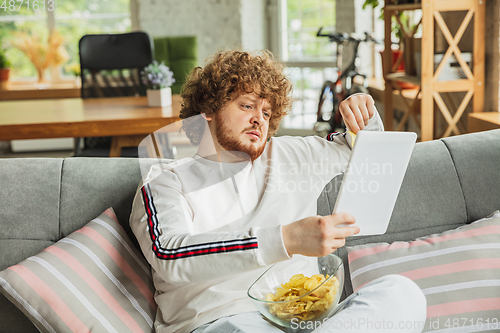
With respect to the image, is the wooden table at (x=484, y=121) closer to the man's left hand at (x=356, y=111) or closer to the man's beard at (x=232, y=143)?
the man's left hand at (x=356, y=111)

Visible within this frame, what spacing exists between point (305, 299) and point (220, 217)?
0.29 m

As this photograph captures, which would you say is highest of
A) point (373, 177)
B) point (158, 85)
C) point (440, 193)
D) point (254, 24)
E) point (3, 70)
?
point (254, 24)

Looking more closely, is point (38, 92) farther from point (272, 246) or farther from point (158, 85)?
point (272, 246)

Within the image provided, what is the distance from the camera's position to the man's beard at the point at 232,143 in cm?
115

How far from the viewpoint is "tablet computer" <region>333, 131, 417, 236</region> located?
0.87 metres

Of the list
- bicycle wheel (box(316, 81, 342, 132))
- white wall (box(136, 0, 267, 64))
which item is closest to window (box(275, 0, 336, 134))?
white wall (box(136, 0, 267, 64))

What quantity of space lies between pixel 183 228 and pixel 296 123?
4201mm

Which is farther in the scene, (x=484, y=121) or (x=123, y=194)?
(x=484, y=121)

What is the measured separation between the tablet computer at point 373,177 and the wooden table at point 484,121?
125 centimetres

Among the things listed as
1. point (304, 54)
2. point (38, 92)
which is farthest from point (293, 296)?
point (38, 92)

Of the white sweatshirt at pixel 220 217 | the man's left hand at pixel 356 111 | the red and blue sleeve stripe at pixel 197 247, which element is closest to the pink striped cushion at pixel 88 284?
the white sweatshirt at pixel 220 217

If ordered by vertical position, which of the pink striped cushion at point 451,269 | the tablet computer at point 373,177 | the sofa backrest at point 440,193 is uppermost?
the tablet computer at point 373,177

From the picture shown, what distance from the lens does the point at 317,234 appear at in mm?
858

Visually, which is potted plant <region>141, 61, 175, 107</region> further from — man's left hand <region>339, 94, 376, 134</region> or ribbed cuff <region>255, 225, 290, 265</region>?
ribbed cuff <region>255, 225, 290, 265</region>
